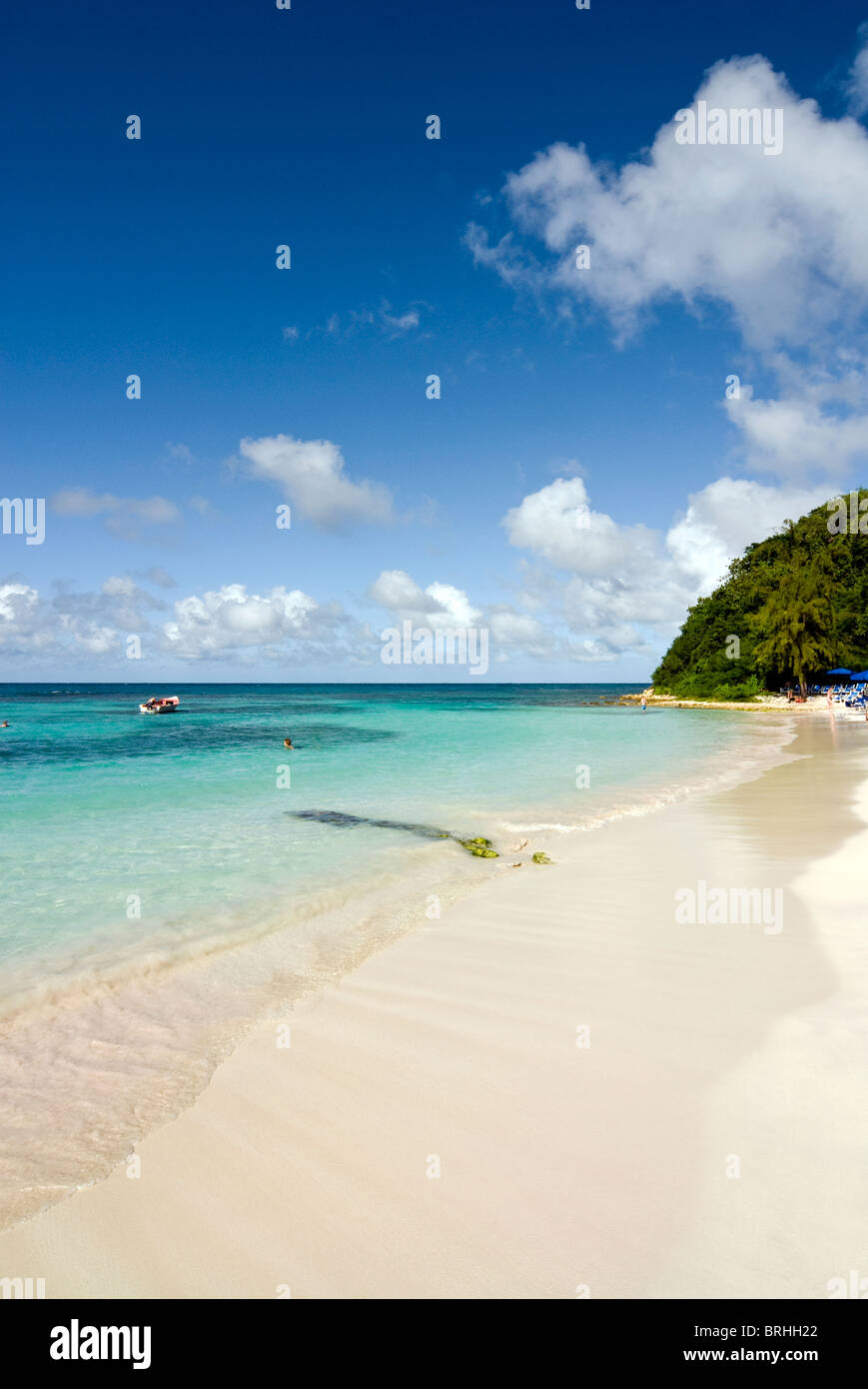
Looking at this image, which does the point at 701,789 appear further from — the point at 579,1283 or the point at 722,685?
the point at 722,685

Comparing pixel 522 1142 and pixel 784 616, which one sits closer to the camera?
pixel 522 1142

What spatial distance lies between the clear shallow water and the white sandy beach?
2.08 feet

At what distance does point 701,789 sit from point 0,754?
2939cm

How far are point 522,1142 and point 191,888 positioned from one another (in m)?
7.54

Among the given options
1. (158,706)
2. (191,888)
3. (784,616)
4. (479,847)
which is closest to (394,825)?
(479,847)

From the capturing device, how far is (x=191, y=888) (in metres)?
10.4

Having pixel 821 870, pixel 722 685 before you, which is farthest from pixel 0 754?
pixel 722 685

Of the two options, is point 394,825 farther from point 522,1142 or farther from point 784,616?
point 784,616

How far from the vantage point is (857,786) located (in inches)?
741

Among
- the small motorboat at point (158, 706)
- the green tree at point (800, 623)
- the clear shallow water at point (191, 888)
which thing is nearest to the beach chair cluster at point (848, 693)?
the green tree at point (800, 623)

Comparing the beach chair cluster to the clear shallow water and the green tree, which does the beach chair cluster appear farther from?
the clear shallow water

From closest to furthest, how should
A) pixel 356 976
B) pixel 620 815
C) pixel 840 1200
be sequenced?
pixel 840 1200 → pixel 356 976 → pixel 620 815

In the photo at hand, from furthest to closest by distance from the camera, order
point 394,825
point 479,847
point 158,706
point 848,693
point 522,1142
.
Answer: point 158,706 < point 848,693 < point 394,825 < point 479,847 < point 522,1142

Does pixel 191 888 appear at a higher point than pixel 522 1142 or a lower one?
lower
